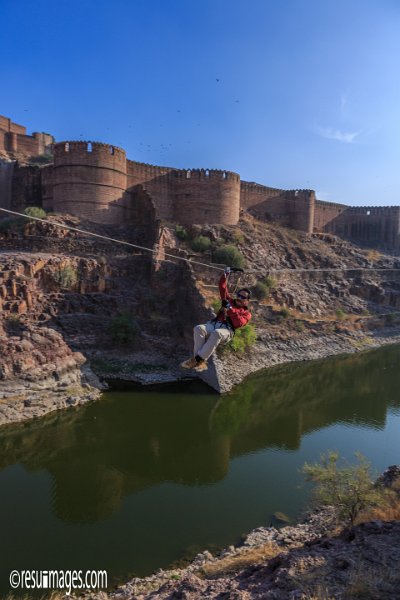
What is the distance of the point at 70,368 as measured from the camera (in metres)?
14.4

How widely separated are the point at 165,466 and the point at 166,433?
62.2 inches

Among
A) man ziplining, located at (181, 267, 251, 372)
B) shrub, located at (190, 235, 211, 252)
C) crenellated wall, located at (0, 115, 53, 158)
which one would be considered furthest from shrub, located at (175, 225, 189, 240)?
man ziplining, located at (181, 267, 251, 372)

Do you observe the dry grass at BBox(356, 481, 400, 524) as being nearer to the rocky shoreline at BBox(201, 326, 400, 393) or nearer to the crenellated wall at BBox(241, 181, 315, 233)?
the rocky shoreline at BBox(201, 326, 400, 393)

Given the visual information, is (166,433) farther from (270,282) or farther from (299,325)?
(270,282)

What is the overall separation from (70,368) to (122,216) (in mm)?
9873

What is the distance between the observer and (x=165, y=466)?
32.6ft

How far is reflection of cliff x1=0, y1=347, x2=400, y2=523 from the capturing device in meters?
9.30

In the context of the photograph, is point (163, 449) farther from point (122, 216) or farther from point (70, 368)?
point (122, 216)

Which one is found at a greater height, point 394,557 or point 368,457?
point 394,557

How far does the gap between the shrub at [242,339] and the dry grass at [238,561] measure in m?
10.1

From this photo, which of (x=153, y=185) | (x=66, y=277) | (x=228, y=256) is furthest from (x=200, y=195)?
(x=66, y=277)

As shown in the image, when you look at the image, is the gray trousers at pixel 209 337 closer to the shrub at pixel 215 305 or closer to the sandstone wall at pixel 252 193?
the shrub at pixel 215 305

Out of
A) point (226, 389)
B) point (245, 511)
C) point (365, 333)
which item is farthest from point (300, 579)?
point (365, 333)

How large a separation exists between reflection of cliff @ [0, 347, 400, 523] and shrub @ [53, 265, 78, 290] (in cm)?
564
